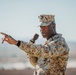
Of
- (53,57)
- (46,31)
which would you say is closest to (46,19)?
(46,31)

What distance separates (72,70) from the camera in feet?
96.2

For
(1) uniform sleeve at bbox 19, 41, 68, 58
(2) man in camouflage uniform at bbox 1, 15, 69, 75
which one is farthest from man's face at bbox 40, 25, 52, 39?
(1) uniform sleeve at bbox 19, 41, 68, 58

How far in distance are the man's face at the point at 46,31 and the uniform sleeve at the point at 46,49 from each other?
33 centimetres

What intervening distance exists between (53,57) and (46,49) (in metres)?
0.41

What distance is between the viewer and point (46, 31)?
6.40 metres

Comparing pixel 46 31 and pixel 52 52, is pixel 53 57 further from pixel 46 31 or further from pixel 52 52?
pixel 46 31

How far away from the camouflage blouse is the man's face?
0.37 feet

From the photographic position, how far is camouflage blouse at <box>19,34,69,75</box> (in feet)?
19.6

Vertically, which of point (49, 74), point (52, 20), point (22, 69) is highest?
point (22, 69)

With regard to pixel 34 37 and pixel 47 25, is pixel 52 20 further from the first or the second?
pixel 34 37

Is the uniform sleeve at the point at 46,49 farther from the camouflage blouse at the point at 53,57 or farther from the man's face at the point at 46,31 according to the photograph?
the man's face at the point at 46,31

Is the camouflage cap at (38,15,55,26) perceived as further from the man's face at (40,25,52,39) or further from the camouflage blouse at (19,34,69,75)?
the camouflage blouse at (19,34,69,75)

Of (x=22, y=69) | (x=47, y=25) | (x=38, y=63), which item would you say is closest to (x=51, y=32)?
(x=47, y=25)

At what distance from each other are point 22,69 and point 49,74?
22147mm
